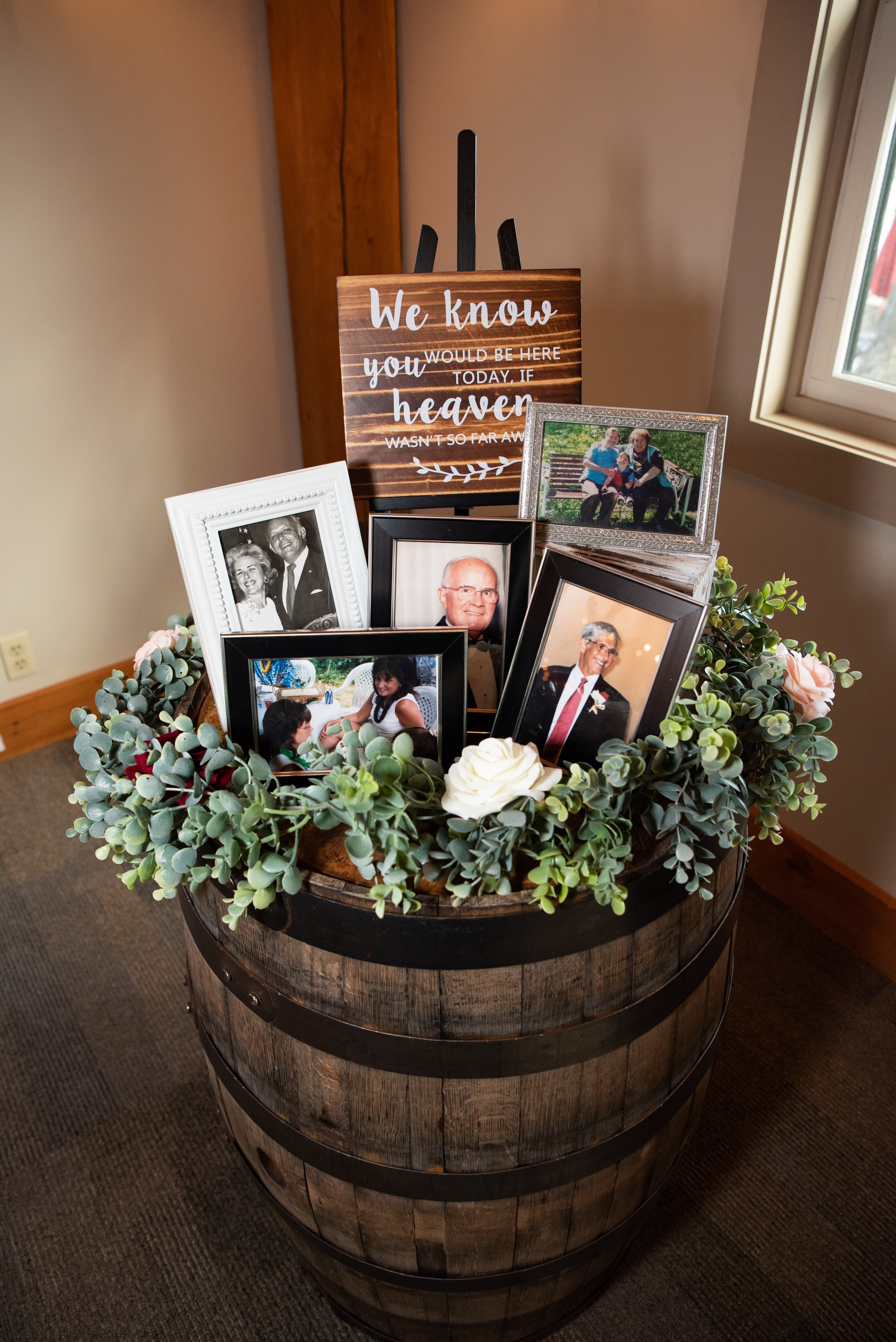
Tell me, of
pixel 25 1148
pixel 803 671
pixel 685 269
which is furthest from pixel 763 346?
pixel 25 1148

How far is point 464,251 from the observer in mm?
1247

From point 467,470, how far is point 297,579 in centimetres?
32

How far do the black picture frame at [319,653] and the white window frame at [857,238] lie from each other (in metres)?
1.12

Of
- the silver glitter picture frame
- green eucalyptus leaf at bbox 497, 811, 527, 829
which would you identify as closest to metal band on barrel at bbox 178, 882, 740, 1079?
green eucalyptus leaf at bbox 497, 811, 527, 829

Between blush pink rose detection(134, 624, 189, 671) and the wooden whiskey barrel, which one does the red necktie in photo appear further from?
blush pink rose detection(134, 624, 189, 671)

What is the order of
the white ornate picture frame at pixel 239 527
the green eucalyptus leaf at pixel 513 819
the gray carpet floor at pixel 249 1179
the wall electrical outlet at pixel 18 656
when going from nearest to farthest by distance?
the green eucalyptus leaf at pixel 513 819 → the white ornate picture frame at pixel 239 527 → the gray carpet floor at pixel 249 1179 → the wall electrical outlet at pixel 18 656

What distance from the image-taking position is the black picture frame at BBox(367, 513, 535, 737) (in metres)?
1.09

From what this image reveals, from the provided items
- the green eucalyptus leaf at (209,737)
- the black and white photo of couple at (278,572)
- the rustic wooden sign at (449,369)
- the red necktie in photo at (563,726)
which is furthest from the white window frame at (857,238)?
the green eucalyptus leaf at (209,737)

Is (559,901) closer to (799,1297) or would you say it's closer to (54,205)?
(799,1297)

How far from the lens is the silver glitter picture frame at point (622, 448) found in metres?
1.09

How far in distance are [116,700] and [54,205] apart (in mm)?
1693

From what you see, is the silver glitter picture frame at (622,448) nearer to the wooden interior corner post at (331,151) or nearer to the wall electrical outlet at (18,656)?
the wooden interior corner post at (331,151)

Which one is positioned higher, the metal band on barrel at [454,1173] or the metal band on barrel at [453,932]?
the metal band on barrel at [453,932]

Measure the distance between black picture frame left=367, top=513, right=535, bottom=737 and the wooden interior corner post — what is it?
4.00 feet
